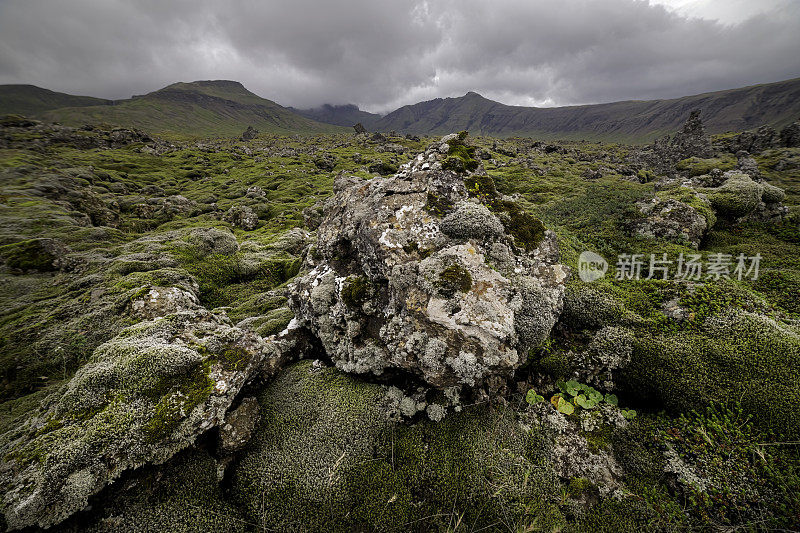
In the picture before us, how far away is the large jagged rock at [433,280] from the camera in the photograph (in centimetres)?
570

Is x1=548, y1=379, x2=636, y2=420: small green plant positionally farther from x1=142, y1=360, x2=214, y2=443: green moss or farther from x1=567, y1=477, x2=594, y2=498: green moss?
x1=142, y1=360, x2=214, y2=443: green moss

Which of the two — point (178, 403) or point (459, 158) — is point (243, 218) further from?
point (178, 403)

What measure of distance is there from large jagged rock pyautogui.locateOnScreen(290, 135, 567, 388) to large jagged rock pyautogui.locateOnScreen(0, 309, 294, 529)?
7.70ft

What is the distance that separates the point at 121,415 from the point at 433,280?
6316 mm

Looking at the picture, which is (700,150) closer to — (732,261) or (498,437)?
(732,261)

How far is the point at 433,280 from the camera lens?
20.4ft

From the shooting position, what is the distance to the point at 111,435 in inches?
188

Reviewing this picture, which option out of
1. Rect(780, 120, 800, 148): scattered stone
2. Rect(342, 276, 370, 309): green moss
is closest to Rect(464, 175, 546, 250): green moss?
Rect(342, 276, 370, 309): green moss

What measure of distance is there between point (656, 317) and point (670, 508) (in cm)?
451

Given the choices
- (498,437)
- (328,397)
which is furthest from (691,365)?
(328,397)

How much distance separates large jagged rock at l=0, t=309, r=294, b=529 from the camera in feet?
14.0

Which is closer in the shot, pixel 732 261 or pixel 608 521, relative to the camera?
pixel 608 521

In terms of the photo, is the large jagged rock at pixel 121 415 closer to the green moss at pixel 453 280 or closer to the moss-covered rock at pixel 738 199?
the green moss at pixel 453 280

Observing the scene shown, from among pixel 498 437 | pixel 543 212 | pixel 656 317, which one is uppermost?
pixel 543 212
